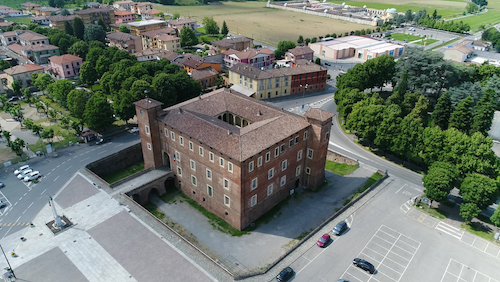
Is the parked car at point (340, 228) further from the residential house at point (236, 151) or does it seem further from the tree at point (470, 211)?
the tree at point (470, 211)

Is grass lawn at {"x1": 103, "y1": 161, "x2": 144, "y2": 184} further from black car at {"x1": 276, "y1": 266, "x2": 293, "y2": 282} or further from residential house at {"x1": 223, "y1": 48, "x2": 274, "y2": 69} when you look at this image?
residential house at {"x1": 223, "y1": 48, "x2": 274, "y2": 69}

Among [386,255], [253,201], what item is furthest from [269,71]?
[386,255]

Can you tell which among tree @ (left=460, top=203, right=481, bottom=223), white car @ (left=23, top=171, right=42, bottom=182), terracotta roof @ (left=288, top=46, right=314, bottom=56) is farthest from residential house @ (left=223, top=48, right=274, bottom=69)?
tree @ (left=460, top=203, right=481, bottom=223)

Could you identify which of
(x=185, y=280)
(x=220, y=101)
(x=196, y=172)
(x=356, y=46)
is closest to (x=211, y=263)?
(x=185, y=280)

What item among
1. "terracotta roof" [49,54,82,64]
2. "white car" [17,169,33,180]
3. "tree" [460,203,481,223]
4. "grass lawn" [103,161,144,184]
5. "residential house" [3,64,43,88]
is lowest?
"grass lawn" [103,161,144,184]

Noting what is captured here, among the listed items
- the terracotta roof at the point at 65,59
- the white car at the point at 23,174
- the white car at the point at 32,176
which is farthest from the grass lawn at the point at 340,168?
the terracotta roof at the point at 65,59

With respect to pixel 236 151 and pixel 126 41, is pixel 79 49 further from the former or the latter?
pixel 236 151
